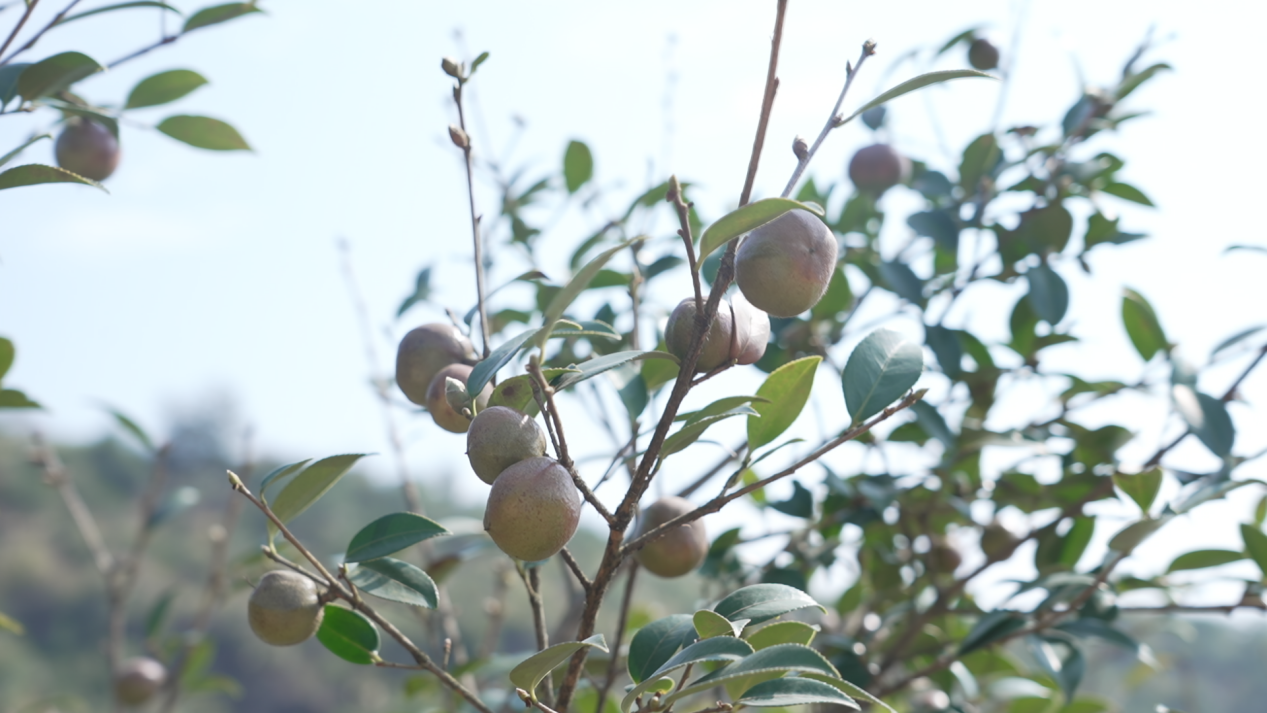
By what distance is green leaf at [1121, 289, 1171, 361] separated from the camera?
132cm

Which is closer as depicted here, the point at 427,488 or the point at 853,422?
the point at 853,422

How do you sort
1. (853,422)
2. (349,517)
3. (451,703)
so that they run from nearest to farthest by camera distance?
(853,422), (451,703), (349,517)

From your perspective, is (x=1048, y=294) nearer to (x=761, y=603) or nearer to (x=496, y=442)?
(x=761, y=603)

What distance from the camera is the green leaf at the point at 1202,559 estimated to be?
47.3 inches

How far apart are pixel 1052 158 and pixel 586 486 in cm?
111

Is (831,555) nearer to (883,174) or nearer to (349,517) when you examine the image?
(883,174)

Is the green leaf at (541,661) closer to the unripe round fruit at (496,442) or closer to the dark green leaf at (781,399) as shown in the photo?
the unripe round fruit at (496,442)

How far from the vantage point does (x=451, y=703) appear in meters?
1.50

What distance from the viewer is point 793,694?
0.52 metres

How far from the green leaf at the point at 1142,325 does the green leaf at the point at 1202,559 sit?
10.9 inches

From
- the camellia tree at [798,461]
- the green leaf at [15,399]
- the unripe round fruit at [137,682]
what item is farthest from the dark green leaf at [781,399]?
the unripe round fruit at [137,682]

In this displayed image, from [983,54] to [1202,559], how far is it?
0.83m

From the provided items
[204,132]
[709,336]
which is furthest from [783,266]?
[204,132]

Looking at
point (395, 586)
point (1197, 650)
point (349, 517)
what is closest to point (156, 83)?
point (395, 586)
